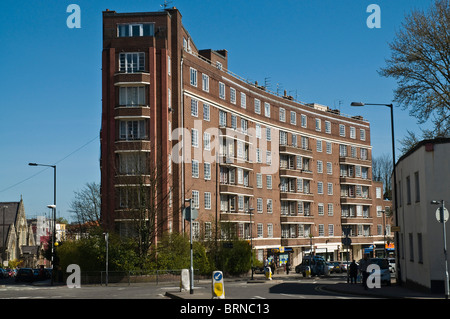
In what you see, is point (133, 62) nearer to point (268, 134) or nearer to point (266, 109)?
point (266, 109)

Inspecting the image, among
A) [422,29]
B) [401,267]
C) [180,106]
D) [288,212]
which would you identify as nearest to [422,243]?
[401,267]

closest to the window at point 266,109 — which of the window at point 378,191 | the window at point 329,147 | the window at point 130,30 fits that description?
the window at point 329,147

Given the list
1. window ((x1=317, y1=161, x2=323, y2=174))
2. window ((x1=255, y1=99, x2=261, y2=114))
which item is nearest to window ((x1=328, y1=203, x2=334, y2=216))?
window ((x1=317, y1=161, x2=323, y2=174))

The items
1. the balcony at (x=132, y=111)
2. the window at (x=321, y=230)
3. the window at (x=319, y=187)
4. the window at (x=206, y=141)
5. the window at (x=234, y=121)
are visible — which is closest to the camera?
the balcony at (x=132, y=111)

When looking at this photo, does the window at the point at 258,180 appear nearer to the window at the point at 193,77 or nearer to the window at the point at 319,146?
the window at the point at 319,146

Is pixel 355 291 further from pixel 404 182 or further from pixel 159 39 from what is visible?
pixel 159 39

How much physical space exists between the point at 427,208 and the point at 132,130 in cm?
3424

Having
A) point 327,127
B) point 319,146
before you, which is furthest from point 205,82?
point 327,127

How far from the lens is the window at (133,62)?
190 ft

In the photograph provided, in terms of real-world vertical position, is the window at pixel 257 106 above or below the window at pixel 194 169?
above

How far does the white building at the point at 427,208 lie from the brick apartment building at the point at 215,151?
2312 centimetres

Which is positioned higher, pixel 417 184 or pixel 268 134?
pixel 268 134

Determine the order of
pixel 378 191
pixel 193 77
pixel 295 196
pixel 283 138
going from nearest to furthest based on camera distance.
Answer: pixel 193 77 → pixel 283 138 → pixel 295 196 → pixel 378 191

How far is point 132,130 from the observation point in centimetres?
5759
